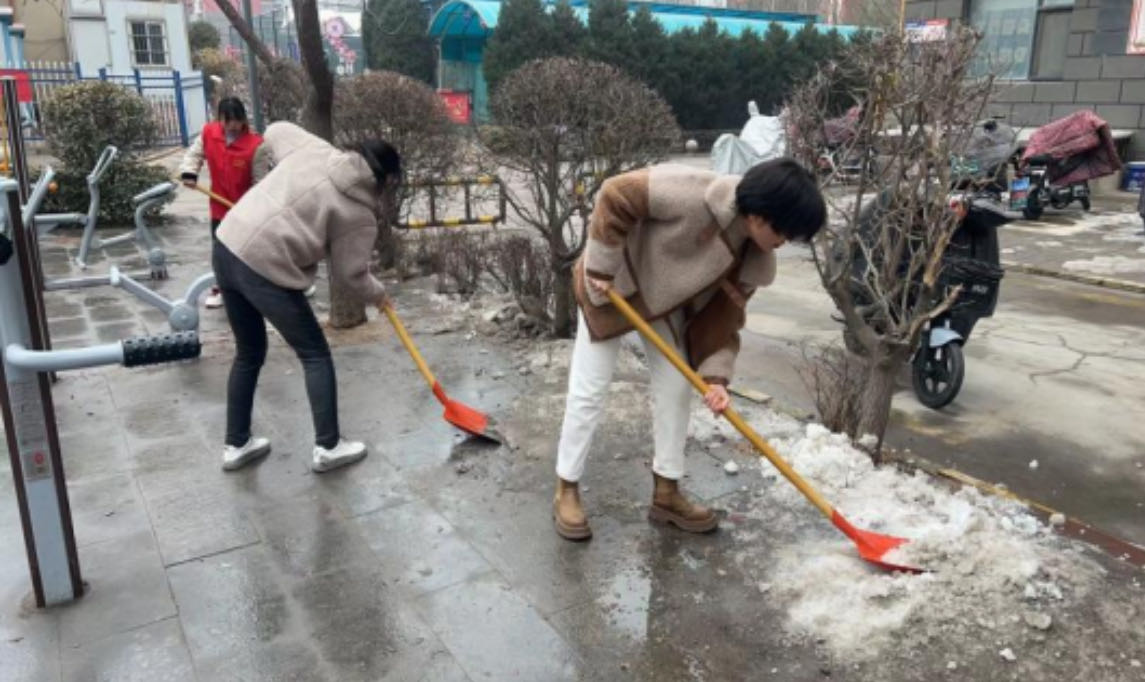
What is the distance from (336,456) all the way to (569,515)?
1.16 metres

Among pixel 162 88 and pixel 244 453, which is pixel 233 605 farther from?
pixel 162 88

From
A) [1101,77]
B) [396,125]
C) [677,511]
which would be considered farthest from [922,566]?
[1101,77]

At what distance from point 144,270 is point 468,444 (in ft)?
18.0

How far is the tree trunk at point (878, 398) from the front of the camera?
12.9 ft

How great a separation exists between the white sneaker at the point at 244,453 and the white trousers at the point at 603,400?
149 centimetres

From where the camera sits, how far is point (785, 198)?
107 inches

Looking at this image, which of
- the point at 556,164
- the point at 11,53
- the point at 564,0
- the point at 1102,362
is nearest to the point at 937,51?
the point at 556,164

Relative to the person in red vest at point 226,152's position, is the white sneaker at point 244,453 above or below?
below

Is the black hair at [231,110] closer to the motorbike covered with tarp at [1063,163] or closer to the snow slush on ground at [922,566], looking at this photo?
the snow slush on ground at [922,566]

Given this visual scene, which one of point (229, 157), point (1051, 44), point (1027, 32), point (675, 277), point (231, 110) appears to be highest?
point (1027, 32)

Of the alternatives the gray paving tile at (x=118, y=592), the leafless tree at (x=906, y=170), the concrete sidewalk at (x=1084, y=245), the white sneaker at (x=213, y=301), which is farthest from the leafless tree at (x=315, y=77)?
the concrete sidewalk at (x=1084, y=245)

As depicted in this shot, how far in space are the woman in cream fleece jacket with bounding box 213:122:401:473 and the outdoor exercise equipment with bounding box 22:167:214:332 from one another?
359mm

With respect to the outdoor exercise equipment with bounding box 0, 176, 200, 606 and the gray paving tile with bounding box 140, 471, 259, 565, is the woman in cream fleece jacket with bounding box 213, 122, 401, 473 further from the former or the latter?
the outdoor exercise equipment with bounding box 0, 176, 200, 606

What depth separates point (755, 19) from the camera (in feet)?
102
